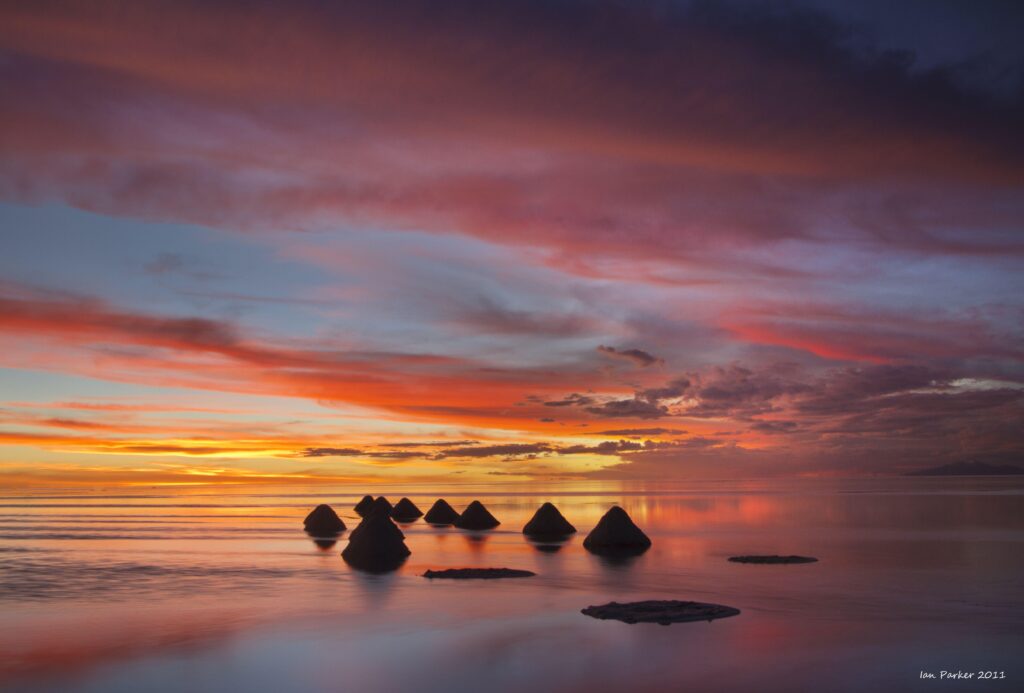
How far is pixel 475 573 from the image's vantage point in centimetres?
3981

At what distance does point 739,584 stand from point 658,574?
4.78 m

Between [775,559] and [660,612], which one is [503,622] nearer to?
[660,612]

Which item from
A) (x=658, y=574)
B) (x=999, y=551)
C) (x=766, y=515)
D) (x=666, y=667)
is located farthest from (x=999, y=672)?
(x=766, y=515)

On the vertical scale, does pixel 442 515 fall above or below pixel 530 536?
above

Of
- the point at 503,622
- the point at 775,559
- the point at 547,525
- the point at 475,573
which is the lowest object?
the point at 503,622

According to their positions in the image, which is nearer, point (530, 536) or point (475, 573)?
point (475, 573)

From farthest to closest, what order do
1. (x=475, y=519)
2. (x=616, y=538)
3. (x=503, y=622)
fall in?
1. (x=475, y=519)
2. (x=616, y=538)
3. (x=503, y=622)

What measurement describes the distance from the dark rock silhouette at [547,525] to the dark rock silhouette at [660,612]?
32722mm

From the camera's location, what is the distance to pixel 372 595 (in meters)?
34.9

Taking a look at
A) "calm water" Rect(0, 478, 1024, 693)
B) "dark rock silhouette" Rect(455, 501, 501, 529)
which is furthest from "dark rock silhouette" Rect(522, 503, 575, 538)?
"dark rock silhouette" Rect(455, 501, 501, 529)

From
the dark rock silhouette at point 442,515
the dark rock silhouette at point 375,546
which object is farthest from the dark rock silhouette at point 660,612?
the dark rock silhouette at point 442,515

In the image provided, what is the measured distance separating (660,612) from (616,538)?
79.3ft

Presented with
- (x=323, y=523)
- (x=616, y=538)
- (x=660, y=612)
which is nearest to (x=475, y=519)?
(x=323, y=523)

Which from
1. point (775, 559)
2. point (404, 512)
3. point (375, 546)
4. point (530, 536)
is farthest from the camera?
point (404, 512)
